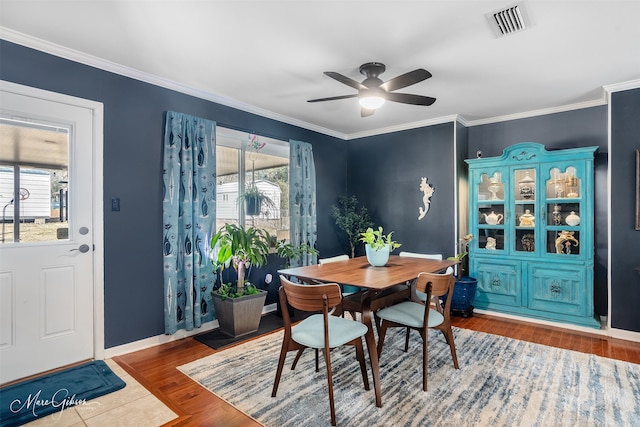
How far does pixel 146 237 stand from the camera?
316 centimetres

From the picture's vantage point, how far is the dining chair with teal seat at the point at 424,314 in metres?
→ 2.36

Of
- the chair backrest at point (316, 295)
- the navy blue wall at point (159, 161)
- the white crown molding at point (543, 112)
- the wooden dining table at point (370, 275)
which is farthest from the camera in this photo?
the white crown molding at point (543, 112)

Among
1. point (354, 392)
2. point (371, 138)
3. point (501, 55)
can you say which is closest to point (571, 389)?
point (354, 392)

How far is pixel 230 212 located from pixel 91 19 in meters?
2.25

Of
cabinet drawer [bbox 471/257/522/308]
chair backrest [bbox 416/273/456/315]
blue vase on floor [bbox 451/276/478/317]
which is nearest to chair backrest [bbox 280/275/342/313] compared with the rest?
chair backrest [bbox 416/273/456/315]

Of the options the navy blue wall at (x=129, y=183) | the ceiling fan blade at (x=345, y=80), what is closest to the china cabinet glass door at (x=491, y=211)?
the ceiling fan blade at (x=345, y=80)

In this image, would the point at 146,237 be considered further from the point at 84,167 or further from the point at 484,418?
the point at 484,418

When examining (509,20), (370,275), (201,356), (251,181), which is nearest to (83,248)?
(201,356)

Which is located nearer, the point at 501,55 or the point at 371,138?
the point at 501,55

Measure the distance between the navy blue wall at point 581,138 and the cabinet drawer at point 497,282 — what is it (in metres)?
0.81

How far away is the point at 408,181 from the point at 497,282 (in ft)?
5.83

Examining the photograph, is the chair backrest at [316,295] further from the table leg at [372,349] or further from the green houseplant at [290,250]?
the green houseplant at [290,250]

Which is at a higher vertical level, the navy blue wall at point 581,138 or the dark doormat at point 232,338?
the navy blue wall at point 581,138
